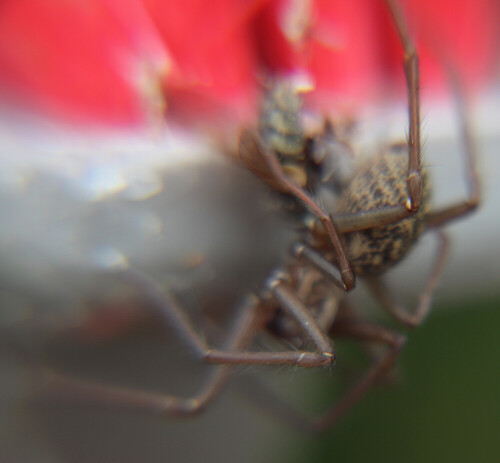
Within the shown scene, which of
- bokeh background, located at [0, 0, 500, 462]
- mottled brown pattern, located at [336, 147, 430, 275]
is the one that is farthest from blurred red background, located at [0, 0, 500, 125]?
mottled brown pattern, located at [336, 147, 430, 275]

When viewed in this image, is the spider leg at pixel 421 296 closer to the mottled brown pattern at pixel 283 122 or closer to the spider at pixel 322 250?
the spider at pixel 322 250

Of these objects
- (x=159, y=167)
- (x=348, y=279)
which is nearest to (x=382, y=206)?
(x=348, y=279)

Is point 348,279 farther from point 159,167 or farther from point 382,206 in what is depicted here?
point 159,167

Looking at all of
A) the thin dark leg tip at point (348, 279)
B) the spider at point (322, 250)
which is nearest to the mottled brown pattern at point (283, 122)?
the spider at point (322, 250)

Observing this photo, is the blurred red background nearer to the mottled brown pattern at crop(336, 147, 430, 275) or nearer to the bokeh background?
the bokeh background

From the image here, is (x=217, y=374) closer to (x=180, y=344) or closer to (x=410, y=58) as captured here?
(x=180, y=344)

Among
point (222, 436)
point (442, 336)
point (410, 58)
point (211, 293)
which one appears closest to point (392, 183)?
point (410, 58)

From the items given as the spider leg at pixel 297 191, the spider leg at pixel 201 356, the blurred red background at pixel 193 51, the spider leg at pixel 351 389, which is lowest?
the spider leg at pixel 351 389
